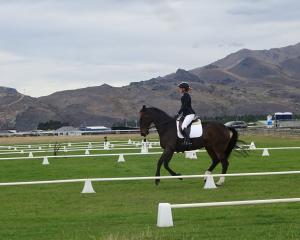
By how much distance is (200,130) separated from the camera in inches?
728

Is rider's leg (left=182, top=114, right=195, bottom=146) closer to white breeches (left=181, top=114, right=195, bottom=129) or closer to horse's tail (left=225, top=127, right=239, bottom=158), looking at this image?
white breeches (left=181, top=114, right=195, bottom=129)

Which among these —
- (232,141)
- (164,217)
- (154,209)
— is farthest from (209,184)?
(164,217)

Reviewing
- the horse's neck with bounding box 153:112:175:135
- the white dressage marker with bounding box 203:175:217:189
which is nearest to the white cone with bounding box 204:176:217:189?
the white dressage marker with bounding box 203:175:217:189

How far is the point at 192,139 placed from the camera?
722 inches

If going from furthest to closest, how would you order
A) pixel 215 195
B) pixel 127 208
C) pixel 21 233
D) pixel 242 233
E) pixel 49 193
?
pixel 49 193, pixel 215 195, pixel 127 208, pixel 21 233, pixel 242 233

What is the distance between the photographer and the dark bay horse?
18328 millimetres

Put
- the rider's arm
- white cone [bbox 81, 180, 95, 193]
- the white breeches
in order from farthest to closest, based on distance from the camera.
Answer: the white breeches, the rider's arm, white cone [bbox 81, 180, 95, 193]

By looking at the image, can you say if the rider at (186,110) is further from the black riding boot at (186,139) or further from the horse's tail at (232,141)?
the horse's tail at (232,141)

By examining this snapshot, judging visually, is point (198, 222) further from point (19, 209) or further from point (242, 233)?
point (19, 209)

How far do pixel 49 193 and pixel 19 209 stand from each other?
3152 millimetres

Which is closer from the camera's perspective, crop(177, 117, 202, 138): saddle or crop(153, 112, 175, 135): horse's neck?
crop(177, 117, 202, 138): saddle

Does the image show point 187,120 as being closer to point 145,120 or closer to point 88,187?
point 145,120

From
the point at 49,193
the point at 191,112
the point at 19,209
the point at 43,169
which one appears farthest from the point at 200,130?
the point at 43,169

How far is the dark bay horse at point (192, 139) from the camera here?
18.3 m
